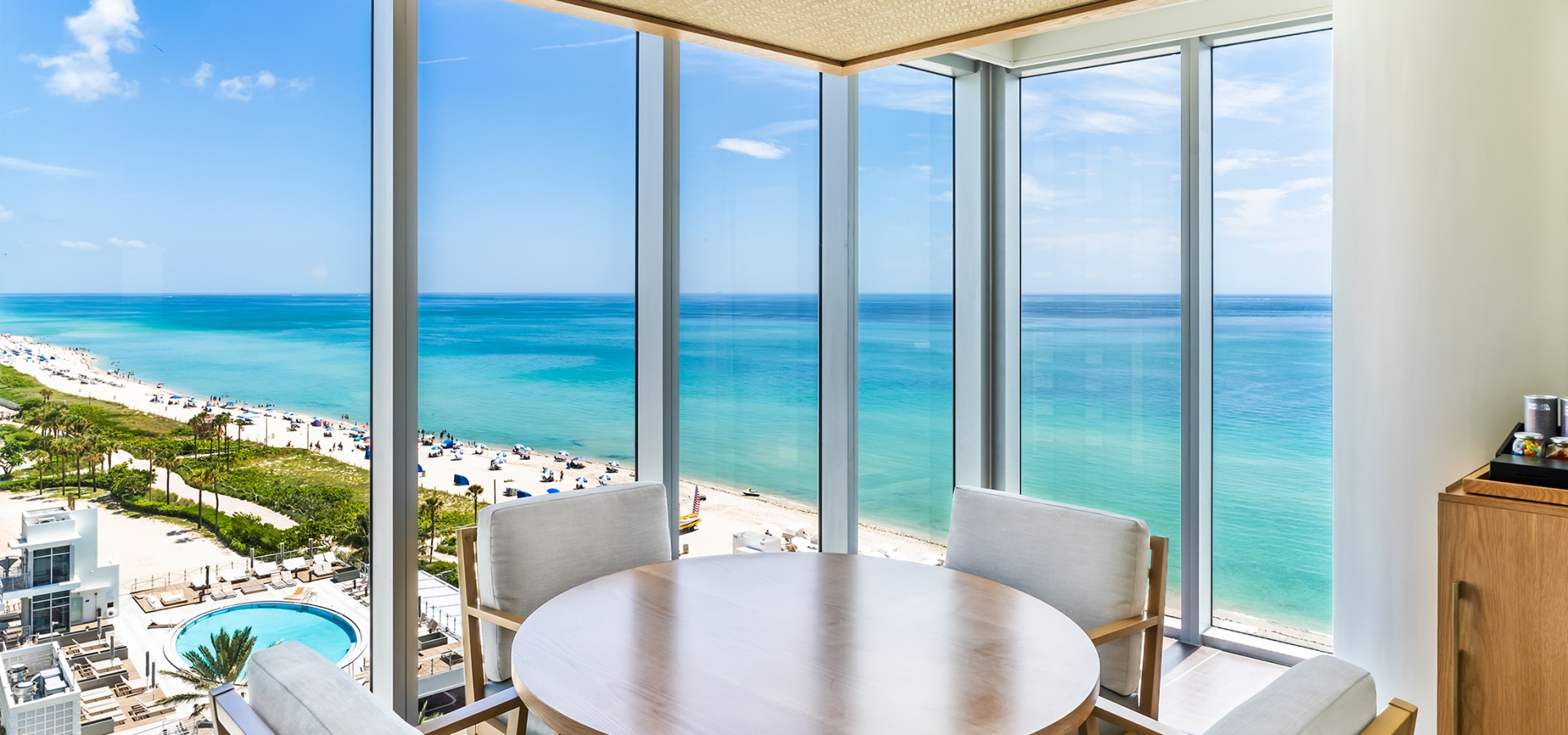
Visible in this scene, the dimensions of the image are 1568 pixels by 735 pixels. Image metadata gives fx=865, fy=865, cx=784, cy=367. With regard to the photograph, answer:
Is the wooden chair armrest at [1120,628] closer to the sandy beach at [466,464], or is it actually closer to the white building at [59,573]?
the sandy beach at [466,464]

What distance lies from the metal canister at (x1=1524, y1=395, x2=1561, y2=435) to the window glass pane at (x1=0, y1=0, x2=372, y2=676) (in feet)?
10.1

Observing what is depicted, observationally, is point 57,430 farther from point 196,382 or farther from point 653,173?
point 653,173

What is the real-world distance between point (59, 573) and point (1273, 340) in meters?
4.09

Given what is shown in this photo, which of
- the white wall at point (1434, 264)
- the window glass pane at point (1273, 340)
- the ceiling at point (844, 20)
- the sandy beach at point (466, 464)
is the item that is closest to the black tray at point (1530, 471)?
the white wall at point (1434, 264)

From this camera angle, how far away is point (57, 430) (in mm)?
2166

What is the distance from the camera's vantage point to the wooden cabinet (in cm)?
180

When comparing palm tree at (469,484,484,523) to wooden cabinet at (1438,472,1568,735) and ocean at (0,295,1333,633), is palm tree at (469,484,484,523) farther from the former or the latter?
wooden cabinet at (1438,472,1568,735)

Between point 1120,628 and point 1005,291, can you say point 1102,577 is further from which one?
point 1005,291

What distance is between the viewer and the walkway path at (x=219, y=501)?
2277mm

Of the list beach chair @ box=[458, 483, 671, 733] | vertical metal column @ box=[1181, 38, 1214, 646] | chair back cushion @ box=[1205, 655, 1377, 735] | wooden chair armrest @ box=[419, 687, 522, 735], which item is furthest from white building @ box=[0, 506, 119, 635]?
vertical metal column @ box=[1181, 38, 1214, 646]

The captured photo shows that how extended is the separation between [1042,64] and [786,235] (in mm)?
1541

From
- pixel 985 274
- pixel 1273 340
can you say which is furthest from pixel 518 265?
pixel 1273 340

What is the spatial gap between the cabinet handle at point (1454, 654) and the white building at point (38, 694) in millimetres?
3215

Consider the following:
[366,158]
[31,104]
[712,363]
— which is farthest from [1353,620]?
[31,104]
